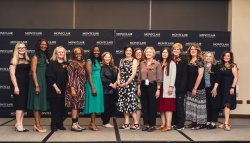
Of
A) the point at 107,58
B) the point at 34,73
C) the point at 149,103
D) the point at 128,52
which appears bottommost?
the point at 149,103

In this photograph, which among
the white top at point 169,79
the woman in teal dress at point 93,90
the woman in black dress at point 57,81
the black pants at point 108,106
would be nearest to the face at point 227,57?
the white top at point 169,79

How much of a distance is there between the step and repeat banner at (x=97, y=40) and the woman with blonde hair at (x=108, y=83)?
64.4 inches

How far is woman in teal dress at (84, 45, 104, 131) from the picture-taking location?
20.9 feet

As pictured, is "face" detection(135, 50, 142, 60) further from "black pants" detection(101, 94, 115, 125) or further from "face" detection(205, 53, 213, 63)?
"face" detection(205, 53, 213, 63)

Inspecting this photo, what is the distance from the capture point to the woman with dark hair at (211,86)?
669 centimetres

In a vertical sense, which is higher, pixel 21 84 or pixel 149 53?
pixel 149 53

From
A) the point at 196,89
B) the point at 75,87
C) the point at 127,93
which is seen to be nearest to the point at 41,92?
the point at 75,87

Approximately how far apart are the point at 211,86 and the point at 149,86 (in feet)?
4.26

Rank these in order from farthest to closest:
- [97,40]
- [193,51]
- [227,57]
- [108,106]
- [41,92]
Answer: [97,40]
[108,106]
[227,57]
[193,51]
[41,92]

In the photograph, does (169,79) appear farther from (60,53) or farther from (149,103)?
(60,53)

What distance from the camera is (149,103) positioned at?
6.36 metres

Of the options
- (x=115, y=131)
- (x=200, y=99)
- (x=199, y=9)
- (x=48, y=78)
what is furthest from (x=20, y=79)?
(x=199, y=9)

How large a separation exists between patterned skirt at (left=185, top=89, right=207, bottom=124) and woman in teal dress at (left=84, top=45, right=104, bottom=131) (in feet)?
5.44

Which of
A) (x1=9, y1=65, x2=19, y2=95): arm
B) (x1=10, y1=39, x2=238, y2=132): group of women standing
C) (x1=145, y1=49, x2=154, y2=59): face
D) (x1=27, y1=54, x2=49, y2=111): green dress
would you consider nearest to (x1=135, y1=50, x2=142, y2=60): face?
(x1=10, y1=39, x2=238, y2=132): group of women standing
